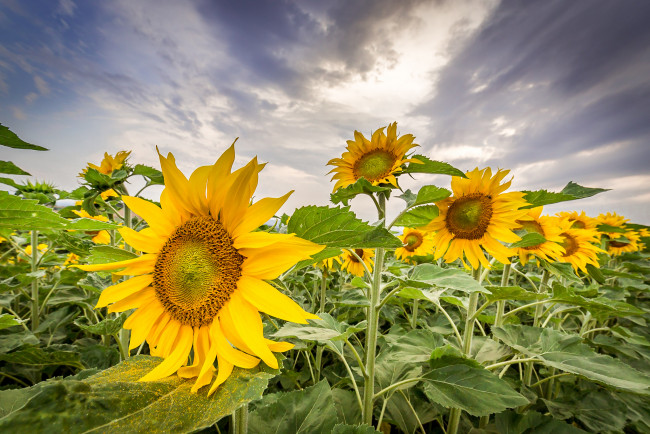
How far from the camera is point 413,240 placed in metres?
3.88

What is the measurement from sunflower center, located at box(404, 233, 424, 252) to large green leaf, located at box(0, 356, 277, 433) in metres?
3.40

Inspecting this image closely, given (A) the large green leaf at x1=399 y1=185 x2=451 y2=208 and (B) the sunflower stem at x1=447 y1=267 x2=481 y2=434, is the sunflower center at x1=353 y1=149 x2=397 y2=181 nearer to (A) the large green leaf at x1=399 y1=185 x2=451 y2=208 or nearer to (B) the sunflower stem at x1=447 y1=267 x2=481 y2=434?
(A) the large green leaf at x1=399 y1=185 x2=451 y2=208

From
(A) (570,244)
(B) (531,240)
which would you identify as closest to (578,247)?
(A) (570,244)

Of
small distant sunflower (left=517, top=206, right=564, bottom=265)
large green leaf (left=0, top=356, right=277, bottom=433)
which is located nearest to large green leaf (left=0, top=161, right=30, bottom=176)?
large green leaf (left=0, top=356, right=277, bottom=433)

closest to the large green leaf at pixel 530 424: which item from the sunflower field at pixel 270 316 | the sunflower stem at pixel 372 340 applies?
the sunflower field at pixel 270 316

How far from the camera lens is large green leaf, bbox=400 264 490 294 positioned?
4.46ft

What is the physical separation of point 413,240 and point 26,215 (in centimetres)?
363

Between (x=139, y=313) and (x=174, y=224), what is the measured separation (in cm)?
26

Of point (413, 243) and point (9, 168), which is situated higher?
point (9, 168)

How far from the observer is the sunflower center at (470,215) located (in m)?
1.88

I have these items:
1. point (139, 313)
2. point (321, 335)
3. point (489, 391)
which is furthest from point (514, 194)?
point (139, 313)

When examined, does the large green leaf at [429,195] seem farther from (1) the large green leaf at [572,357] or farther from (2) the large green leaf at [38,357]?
(2) the large green leaf at [38,357]

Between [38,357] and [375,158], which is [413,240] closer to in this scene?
[375,158]

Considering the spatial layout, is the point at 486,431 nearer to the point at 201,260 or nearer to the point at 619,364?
the point at 619,364
